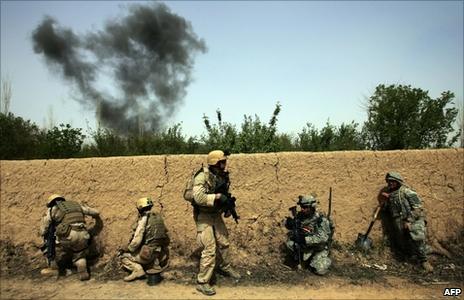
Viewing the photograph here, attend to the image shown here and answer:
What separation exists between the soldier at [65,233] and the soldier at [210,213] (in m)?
1.63

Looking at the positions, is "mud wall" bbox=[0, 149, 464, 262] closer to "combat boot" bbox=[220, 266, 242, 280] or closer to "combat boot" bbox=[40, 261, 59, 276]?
"combat boot" bbox=[220, 266, 242, 280]

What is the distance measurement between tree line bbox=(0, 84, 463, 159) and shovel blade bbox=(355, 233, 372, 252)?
2.24 metres

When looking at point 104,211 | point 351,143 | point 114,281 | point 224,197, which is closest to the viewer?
point 224,197

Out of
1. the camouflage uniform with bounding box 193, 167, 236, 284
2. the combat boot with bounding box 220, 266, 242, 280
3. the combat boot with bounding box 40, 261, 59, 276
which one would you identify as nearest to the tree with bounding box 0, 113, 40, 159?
the combat boot with bounding box 40, 261, 59, 276

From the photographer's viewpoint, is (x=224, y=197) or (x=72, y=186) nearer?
(x=224, y=197)

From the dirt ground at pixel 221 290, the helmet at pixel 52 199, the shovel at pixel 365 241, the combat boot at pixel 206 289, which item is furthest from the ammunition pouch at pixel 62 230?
the shovel at pixel 365 241

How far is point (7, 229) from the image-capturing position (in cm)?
600

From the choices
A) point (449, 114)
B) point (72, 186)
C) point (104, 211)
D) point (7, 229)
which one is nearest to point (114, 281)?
point (104, 211)

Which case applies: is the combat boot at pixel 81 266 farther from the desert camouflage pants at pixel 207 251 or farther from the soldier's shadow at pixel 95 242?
the desert camouflage pants at pixel 207 251

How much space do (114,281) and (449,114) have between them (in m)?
7.48

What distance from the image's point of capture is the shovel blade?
5.99 metres

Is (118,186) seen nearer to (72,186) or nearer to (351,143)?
(72,186)

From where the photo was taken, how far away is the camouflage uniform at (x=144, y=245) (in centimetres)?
535

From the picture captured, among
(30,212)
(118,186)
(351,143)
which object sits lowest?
(30,212)
